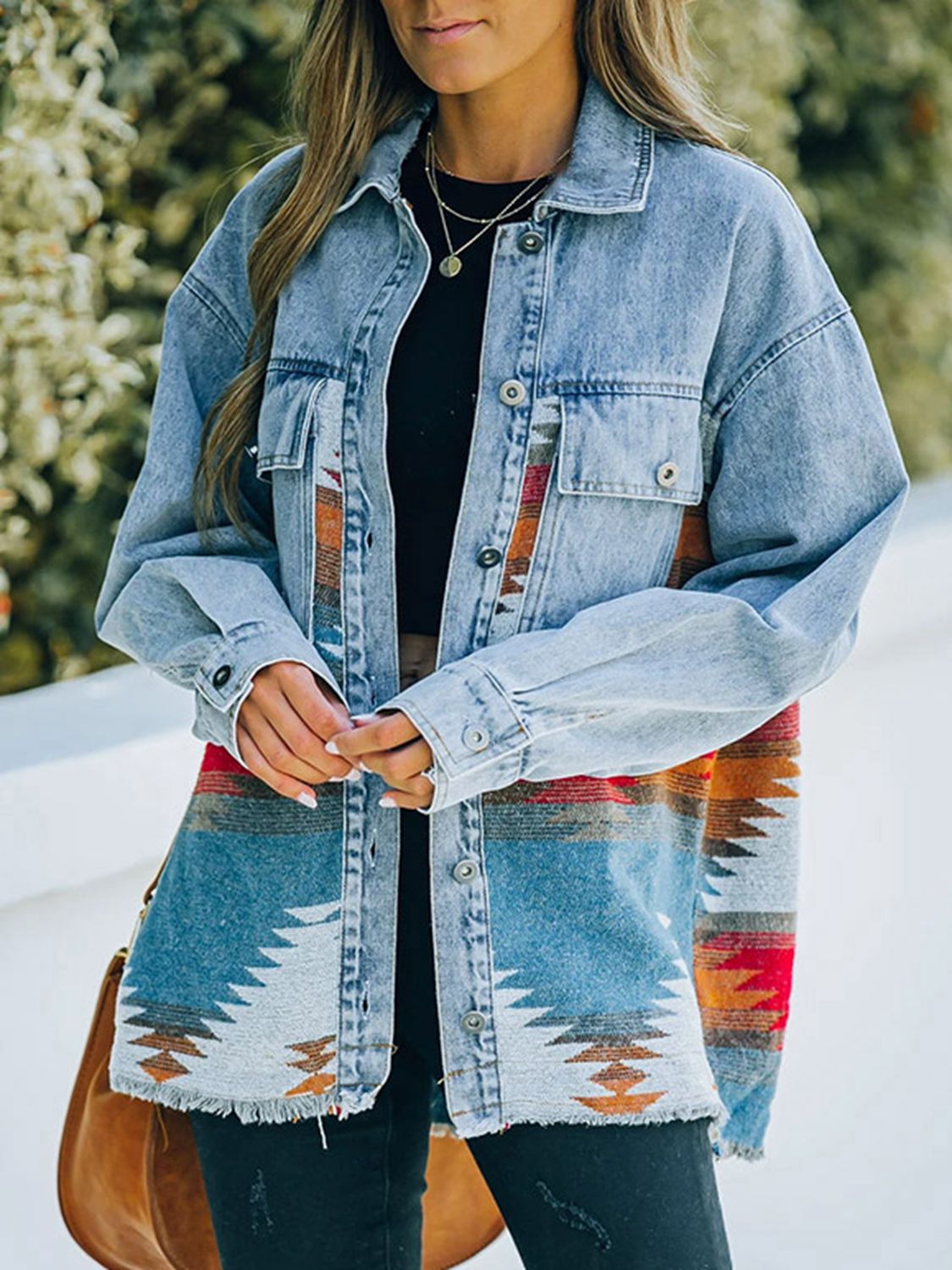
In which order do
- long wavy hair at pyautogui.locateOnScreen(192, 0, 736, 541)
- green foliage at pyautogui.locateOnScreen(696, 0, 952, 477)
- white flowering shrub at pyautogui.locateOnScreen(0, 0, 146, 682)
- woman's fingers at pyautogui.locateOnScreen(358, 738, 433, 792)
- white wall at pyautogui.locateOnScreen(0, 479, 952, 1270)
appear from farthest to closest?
green foliage at pyautogui.locateOnScreen(696, 0, 952, 477), white flowering shrub at pyautogui.locateOnScreen(0, 0, 146, 682), white wall at pyautogui.locateOnScreen(0, 479, 952, 1270), long wavy hair at pyautogui.locateOnScreen(192, 0, 736, 541), woman's fingers at pyautogui.locateOnScreen(358, 738, 433, 792)

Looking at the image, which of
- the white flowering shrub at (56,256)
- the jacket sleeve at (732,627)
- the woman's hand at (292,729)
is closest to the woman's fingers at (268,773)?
the woman's hand at (292,729)

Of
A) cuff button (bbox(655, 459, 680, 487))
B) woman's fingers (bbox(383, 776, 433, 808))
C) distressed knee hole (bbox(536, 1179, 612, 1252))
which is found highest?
cuff button (bbox(655, 459, 680, 487))

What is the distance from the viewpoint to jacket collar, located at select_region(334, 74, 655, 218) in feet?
5.52

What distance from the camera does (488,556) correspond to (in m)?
1.67

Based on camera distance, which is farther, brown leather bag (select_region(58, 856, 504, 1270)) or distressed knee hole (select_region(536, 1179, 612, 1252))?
brown leather bag (select_region(58, 856, 504, 1270))

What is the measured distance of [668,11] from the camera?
1.77 m

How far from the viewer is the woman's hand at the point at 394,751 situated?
61.2 inches

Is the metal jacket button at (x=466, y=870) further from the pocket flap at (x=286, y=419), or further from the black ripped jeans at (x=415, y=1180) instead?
the pocket flap at (x=286, y=419)

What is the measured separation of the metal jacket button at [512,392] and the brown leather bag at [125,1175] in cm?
60

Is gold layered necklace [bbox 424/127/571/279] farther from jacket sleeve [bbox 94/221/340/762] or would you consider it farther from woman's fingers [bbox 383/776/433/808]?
woman's fingers [bbox 383/776/433/808]

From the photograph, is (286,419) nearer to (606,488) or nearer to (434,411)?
(434,411)

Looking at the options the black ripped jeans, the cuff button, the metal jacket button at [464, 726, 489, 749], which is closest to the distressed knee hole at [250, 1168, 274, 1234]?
the black ripped jeans

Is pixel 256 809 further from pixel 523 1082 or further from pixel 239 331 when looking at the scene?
pixel 239 331

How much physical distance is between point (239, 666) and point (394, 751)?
189mm
